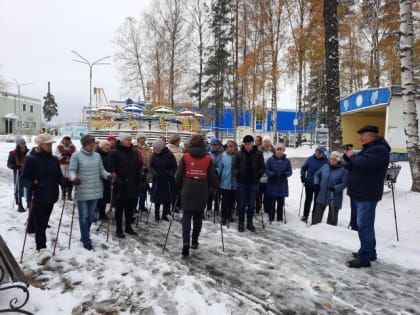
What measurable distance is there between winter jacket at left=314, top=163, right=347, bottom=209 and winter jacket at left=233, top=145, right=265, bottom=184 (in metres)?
1.33

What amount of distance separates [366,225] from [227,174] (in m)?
2.90

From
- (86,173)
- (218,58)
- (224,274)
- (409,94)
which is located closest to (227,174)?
(224,274)

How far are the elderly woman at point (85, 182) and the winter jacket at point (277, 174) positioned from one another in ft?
12.2

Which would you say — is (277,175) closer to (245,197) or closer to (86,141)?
(245,197)

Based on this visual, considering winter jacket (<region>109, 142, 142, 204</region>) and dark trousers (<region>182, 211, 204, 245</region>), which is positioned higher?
winter jacket (<region>109, 142, 142, 204</region>)

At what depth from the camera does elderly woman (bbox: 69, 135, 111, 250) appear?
186 inches

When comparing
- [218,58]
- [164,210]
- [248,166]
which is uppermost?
[218,58]

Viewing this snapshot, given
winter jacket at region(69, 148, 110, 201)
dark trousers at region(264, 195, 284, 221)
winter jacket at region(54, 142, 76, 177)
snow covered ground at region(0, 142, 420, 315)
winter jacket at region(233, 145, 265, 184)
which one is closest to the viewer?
snow covered ground at region(0, 142, 420, 315)

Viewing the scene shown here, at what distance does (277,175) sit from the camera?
668 cm

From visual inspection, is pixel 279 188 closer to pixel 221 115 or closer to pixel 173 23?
pixel 221 115

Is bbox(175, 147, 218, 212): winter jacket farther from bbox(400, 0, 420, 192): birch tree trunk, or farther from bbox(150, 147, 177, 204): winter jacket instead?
bbox(400, 0, 420, 192): birch tree trunk

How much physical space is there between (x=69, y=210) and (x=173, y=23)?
974 inches

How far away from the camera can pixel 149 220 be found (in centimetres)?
673

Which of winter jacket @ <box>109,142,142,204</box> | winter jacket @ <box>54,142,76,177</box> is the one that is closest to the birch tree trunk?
winter jacket @ <box>109,142,142,204</box>
